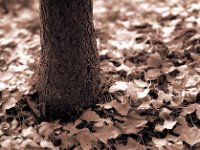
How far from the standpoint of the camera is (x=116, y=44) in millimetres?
2000

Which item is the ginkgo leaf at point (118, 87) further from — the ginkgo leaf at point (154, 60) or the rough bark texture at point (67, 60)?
the ginkgo leaf at point (154, 60)

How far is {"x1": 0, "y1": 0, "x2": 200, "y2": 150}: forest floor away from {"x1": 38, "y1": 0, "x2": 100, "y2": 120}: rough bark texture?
0.21 feet

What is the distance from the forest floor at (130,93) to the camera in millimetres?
1370

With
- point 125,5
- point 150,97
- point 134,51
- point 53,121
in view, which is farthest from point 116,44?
point 125,5

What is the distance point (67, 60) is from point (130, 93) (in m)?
0.28

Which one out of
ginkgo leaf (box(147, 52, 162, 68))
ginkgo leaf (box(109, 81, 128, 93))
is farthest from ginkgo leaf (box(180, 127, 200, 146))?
ginkgo leaf (box(147, 52, 162, 68))

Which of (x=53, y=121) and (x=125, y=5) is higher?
(x=125, y=5)

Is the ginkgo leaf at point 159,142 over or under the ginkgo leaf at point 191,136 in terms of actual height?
under

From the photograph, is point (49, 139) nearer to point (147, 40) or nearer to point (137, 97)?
point (137, 97)

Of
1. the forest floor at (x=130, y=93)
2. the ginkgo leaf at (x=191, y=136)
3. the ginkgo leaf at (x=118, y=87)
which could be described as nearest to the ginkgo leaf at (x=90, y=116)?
the forest floor at (x=130, y=93)

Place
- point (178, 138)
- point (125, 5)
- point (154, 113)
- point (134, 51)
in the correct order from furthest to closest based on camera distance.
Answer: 1. point (125, 5)
2. point (134, 51)
3. point (154, 113)
4. point (178, 138)

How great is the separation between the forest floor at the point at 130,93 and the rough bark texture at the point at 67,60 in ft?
0.21

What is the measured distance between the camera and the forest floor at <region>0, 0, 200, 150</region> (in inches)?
53.9

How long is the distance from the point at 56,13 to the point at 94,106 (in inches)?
15.9
